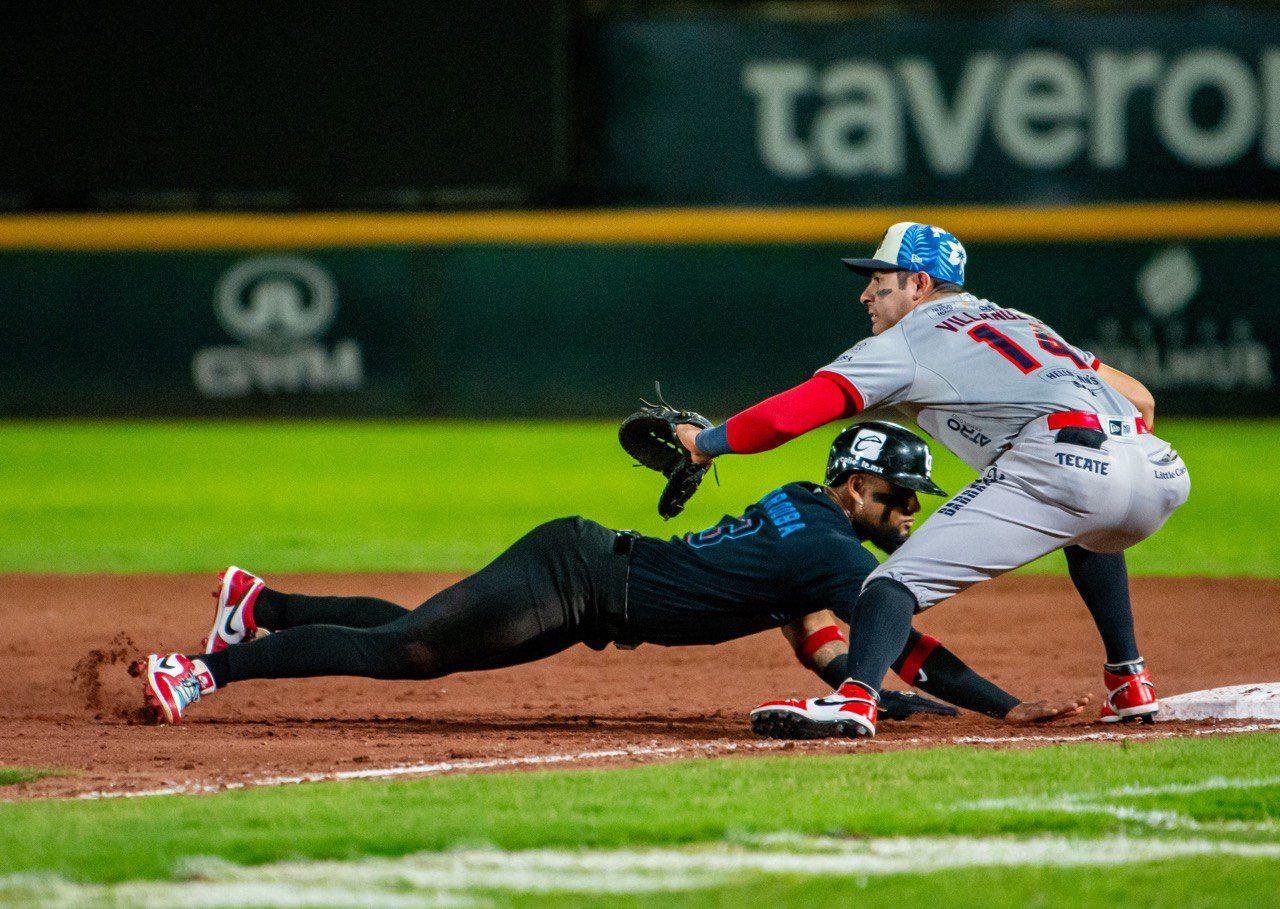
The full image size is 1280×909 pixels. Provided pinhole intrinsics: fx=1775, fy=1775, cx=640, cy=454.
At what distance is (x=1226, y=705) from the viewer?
15.5ft

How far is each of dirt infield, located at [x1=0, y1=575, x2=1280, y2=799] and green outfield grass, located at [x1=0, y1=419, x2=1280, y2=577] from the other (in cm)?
85

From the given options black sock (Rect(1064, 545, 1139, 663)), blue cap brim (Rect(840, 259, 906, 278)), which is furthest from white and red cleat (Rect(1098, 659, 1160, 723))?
blue cap brim (Rect(840, 259, 906, 278))

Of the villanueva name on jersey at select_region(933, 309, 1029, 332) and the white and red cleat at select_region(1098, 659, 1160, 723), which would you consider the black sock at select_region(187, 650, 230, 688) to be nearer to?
the villanueva name on jersey at select_region(933, 309, 1029, 332)

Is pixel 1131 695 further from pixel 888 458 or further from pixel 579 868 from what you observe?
pixel 579 868

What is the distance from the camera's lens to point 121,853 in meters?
3.11

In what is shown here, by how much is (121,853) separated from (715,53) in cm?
1247

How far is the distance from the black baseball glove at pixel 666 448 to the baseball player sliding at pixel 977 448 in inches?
3.2

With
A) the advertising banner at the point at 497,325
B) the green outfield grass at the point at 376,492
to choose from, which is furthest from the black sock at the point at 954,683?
the advertising banner at the point at 497,325

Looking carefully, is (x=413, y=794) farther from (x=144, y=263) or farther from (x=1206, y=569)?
(x=144, y=263)

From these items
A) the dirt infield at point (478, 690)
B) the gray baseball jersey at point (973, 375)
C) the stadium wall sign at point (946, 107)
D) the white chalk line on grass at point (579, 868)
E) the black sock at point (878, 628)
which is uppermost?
the stadium wall sign at point (946, 107)

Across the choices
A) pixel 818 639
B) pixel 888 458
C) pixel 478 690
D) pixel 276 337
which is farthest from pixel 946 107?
pixel 818 639

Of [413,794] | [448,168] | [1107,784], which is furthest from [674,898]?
[448,168]

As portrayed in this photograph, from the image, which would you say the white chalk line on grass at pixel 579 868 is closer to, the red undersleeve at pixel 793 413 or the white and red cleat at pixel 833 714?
the white and red cleat at pixel 833 714

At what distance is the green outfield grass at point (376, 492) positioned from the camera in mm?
8961
